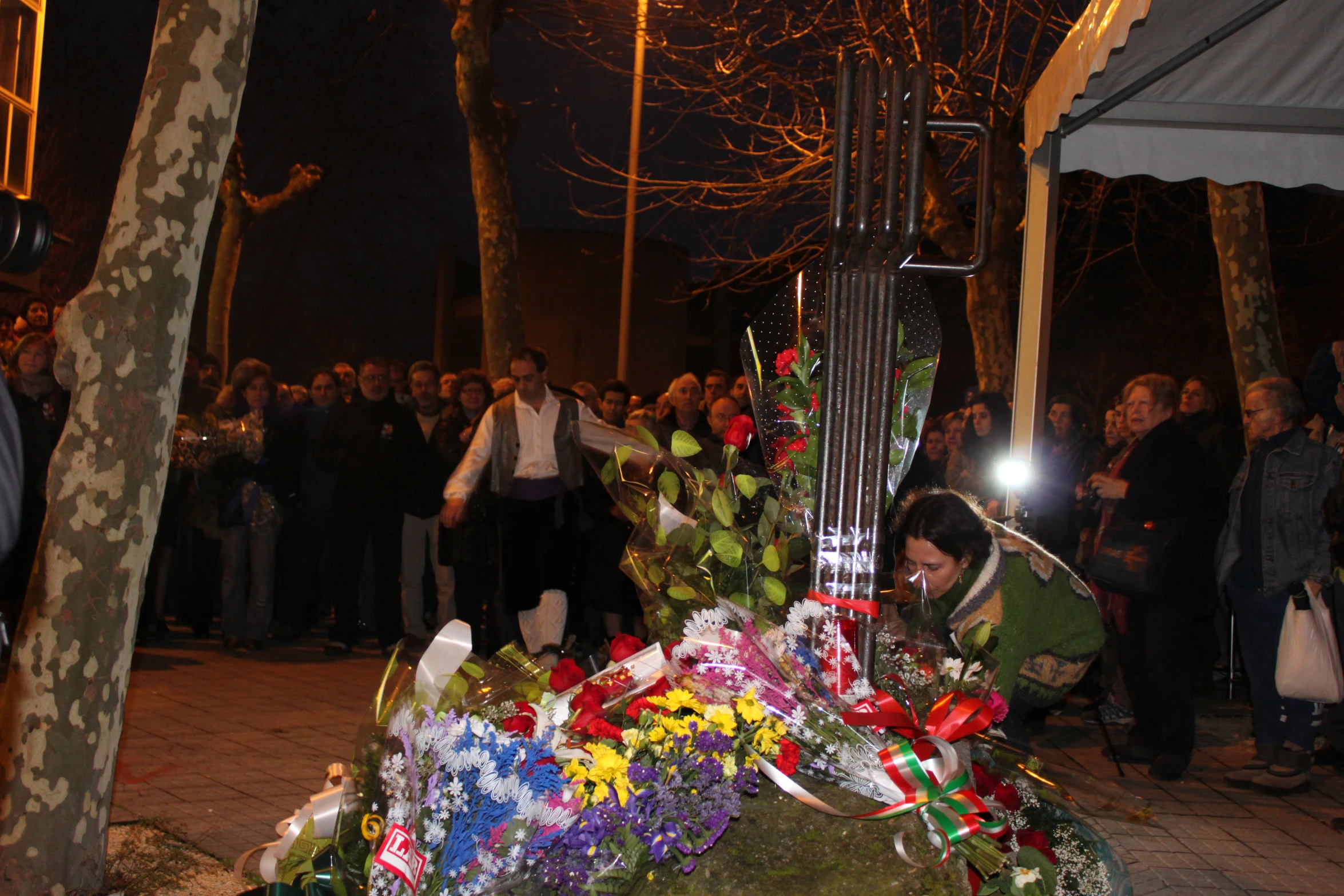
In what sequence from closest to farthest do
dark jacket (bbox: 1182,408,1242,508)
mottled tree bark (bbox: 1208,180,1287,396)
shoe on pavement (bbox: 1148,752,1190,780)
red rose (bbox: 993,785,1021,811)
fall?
red rose (bbox: 993,785,1021,811), shoe on pavement (bbox: 1148,752,1190,780), dark jacket (bbox: 1182,408,1242,508), mottled tree bark (bbox: 1208,180,1287,396)

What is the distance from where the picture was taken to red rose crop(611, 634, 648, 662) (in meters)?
2.64

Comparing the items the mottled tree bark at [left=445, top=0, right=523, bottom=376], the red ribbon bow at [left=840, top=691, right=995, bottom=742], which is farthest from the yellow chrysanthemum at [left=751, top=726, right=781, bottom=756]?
the mottled tree bark at [left=445, top=0, right=523, bottom=376]

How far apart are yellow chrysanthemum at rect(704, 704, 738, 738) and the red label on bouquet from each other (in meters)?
0.51

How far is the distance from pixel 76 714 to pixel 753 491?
7.50 feet

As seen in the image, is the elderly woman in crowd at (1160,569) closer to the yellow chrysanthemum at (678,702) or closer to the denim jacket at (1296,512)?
the denim jacket at (1296,512)

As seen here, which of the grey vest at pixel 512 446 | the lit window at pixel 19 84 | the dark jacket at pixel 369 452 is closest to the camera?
the lit window at pixel 19 84

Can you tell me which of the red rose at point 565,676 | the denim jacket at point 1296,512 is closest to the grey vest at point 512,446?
the denim jacket at point 1296,512

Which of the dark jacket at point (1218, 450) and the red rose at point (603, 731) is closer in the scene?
the red rose at point (603, 731)

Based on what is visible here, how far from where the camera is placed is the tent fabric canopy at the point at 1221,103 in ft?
19.2

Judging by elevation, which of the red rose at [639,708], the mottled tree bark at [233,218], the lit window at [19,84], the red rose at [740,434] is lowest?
the red rose at [639,708]

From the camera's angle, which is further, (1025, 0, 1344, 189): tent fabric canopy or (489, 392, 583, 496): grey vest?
(489, 392, 583, 496): grey vest

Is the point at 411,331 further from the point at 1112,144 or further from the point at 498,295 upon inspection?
the point at 1112,144

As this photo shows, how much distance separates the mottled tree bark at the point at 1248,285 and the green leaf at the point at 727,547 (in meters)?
9.05

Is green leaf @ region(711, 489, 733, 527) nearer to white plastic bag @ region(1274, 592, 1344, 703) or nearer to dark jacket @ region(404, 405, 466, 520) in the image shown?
white plastic bag @ region(1274, 592, 1344, 703)
